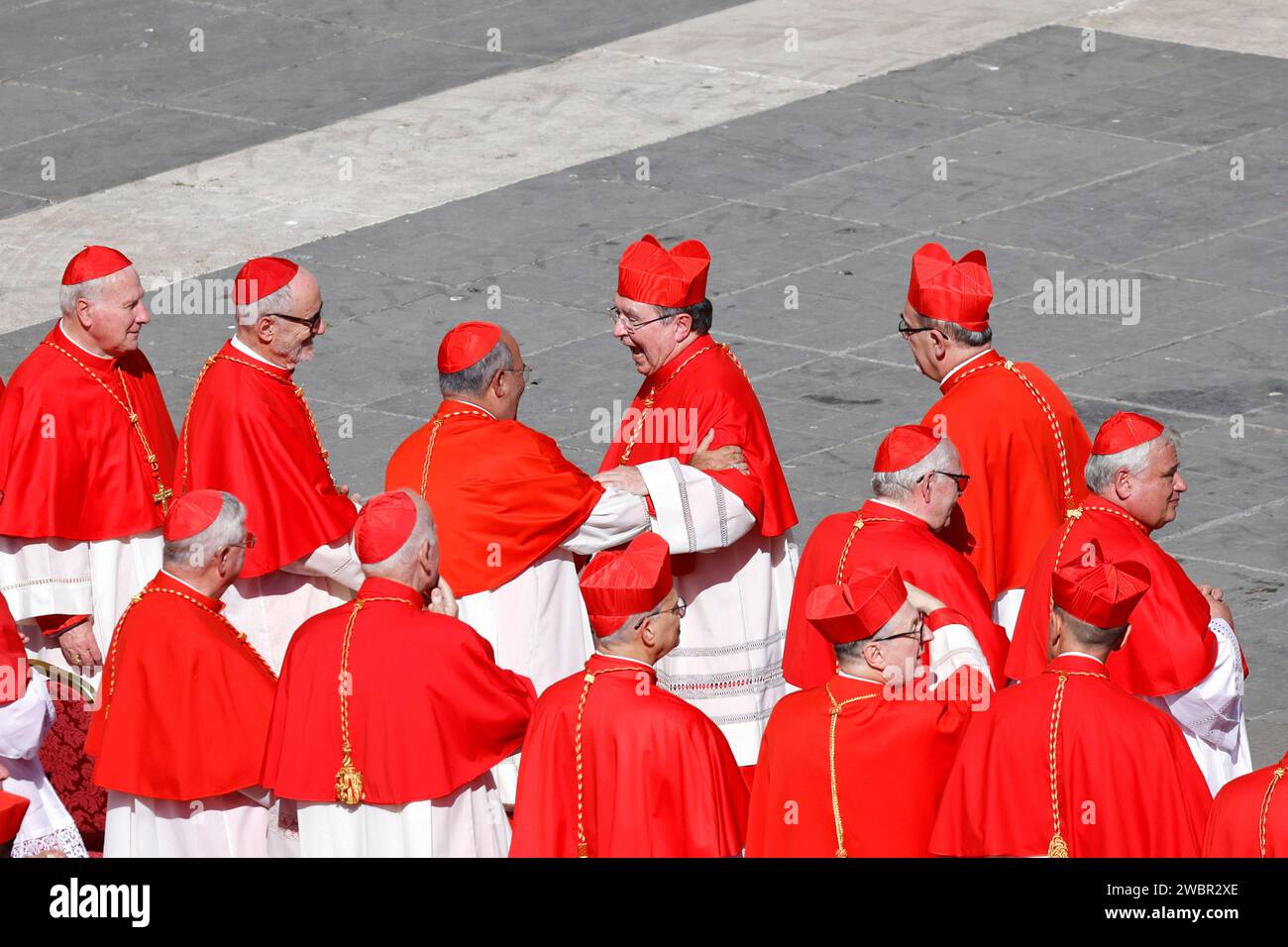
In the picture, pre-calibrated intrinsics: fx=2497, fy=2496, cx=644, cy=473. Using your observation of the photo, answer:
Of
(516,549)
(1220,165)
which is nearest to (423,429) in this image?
(516,549)

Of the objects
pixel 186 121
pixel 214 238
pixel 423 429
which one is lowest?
pixel 423 429

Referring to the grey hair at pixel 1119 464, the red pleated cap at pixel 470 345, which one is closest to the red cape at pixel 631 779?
the grey hair at pixel 1119 464

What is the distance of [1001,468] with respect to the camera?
786 cm

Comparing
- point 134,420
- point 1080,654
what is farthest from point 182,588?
point 1080,654

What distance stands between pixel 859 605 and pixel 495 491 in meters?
1.97

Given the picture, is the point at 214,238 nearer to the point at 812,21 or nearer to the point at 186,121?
the point at 186,121

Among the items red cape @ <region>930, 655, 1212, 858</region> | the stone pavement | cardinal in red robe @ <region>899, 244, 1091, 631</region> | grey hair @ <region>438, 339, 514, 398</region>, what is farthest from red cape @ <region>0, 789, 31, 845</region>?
the stone pavement

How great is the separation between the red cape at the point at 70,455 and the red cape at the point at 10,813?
2.15m

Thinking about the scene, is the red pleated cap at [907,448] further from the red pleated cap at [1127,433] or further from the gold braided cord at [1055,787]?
the gold braided cord at [1055,787]

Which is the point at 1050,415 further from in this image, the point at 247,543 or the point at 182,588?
the point at 182,588

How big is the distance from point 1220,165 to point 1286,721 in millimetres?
6373

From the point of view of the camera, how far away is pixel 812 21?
1717 centimetres

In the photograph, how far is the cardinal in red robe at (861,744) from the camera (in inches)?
236

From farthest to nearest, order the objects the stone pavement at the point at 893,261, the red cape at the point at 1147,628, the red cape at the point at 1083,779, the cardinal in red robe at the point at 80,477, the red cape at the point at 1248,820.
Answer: the stone pavement at the point at 893,261, the cardinal in red robe at the point at 80,477, the red cape at the point at 1147,628, the red cape at the point at 1083,779, the red cape at the point at 1248,820
